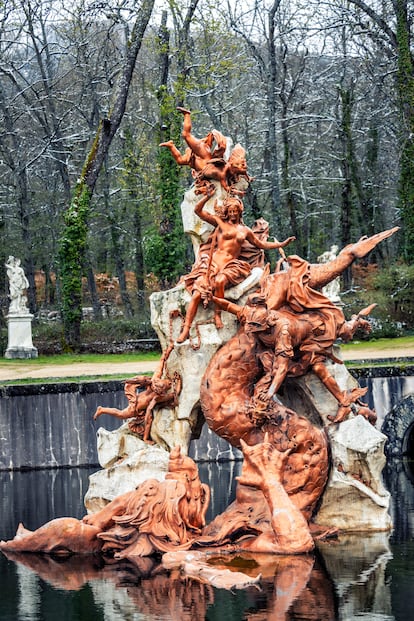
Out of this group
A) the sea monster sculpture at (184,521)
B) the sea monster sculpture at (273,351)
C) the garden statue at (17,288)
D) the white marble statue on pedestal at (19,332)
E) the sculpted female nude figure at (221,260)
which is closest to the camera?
the sea monster sculpture at (184,521)

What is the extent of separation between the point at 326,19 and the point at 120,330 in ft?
37.6

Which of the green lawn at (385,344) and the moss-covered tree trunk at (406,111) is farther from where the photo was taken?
the moss-covered tree trunk at (406,111)

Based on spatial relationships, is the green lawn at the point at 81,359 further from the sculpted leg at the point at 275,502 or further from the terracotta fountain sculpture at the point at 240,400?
the sculpted leg at the point at 275,502

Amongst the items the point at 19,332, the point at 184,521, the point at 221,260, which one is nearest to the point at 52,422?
the point at 221,260

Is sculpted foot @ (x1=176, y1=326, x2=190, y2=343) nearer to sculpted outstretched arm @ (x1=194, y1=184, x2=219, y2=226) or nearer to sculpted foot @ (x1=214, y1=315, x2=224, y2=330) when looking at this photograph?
sculpted foot @ (x1=214, y1=315, x2=224, y2=330)

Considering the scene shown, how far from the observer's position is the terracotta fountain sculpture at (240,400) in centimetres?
1326

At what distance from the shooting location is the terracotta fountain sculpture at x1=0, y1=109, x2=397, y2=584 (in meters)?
13.3

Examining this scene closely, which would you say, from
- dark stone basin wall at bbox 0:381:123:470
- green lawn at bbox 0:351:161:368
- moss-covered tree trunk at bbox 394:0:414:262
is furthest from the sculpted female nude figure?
moss-covered tree trunk at bbox 394:0:414:262

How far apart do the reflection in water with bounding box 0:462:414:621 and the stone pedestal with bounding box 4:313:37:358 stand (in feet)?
65.9

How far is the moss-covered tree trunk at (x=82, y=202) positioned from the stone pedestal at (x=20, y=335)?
1.03m

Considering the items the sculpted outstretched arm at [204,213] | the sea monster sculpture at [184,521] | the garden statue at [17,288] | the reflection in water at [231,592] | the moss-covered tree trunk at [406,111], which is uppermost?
the moss-covered tree trunk at [406,111]

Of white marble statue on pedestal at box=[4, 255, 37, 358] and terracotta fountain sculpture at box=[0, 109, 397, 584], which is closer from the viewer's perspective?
terracotta fountain sculpture at box=[0, 109, 397, 584]

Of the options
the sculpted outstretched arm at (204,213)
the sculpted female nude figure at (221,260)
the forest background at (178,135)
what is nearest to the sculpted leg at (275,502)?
the sculpted female nude figure at (221,260)

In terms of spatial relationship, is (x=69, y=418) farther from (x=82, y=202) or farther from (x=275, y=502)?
(x=82, y=202)
